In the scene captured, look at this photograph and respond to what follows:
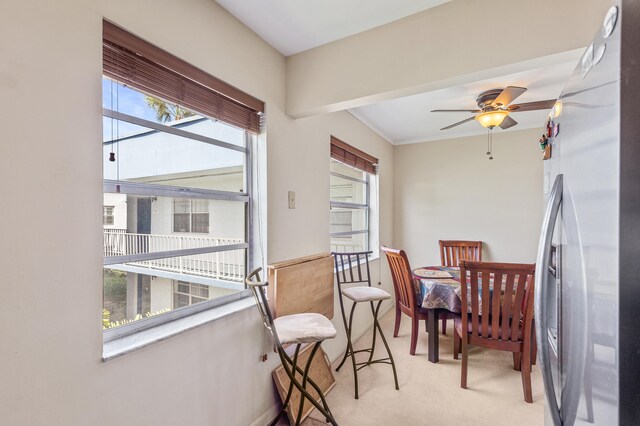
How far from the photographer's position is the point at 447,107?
2992 mm

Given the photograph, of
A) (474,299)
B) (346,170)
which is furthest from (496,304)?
(346,170)

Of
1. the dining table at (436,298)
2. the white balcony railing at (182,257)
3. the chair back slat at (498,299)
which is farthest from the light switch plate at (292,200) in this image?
the dining table at (436,298)

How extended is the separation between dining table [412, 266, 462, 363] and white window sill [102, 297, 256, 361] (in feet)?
5.28

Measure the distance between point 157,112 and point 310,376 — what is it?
75.6 inches

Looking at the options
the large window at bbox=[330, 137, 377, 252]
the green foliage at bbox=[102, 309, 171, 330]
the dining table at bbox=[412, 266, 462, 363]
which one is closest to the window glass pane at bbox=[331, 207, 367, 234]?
the large window at bbox=[330, 137, 377, 252]

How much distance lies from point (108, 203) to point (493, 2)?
2008 mm

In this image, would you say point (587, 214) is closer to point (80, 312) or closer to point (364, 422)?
point (80, 312)

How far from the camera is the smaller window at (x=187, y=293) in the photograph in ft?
4.95

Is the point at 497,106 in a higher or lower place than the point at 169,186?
higher

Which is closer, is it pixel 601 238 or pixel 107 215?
pixel 601 238

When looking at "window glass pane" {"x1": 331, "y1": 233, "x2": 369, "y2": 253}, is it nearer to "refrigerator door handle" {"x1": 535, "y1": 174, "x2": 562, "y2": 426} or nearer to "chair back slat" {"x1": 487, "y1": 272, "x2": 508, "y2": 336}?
"chair back slat" {"x1": 487, "y1": 272, "x2": 508, "y2": 336}

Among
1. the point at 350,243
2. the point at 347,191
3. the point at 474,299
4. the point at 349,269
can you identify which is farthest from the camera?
the point at 350,243

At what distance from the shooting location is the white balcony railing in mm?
1228

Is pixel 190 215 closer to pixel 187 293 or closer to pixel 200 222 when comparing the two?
pixel 200 222
